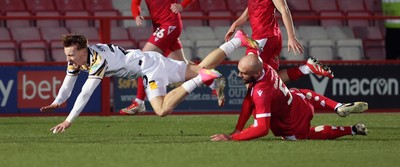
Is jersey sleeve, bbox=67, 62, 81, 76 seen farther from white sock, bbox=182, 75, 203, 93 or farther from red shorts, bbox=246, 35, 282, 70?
red shorts, bbox=246, 35, 282, 70

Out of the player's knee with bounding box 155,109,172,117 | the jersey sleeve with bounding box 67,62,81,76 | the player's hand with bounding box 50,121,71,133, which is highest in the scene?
the jersey sleeve with bounding box 67,62,81,76

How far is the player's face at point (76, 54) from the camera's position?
11.8 m

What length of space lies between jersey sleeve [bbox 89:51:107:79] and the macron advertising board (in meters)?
5.02

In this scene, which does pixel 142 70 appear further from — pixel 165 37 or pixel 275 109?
pixel 275 109

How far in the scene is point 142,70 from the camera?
12.6 meters

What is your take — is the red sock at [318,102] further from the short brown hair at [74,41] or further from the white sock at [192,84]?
the short brown hair at [74,41]

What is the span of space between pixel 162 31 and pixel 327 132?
3.34m

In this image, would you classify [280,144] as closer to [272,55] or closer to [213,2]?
[272,55]

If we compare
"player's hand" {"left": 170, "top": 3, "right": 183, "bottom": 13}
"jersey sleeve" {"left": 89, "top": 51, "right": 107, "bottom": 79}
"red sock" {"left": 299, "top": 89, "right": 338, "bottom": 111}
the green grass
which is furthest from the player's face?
"player's hand" {"left": 170, "top": 3, "right": 183, "bottom": 13}

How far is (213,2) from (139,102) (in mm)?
7416

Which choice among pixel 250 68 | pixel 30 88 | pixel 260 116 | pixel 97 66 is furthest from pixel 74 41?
pixel 30 88

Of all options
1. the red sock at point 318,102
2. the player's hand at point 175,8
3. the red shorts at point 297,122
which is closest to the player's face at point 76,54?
the red shorts at point 297,122

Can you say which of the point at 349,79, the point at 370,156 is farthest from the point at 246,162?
the point at 349,79

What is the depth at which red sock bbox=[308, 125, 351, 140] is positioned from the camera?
1173cm
